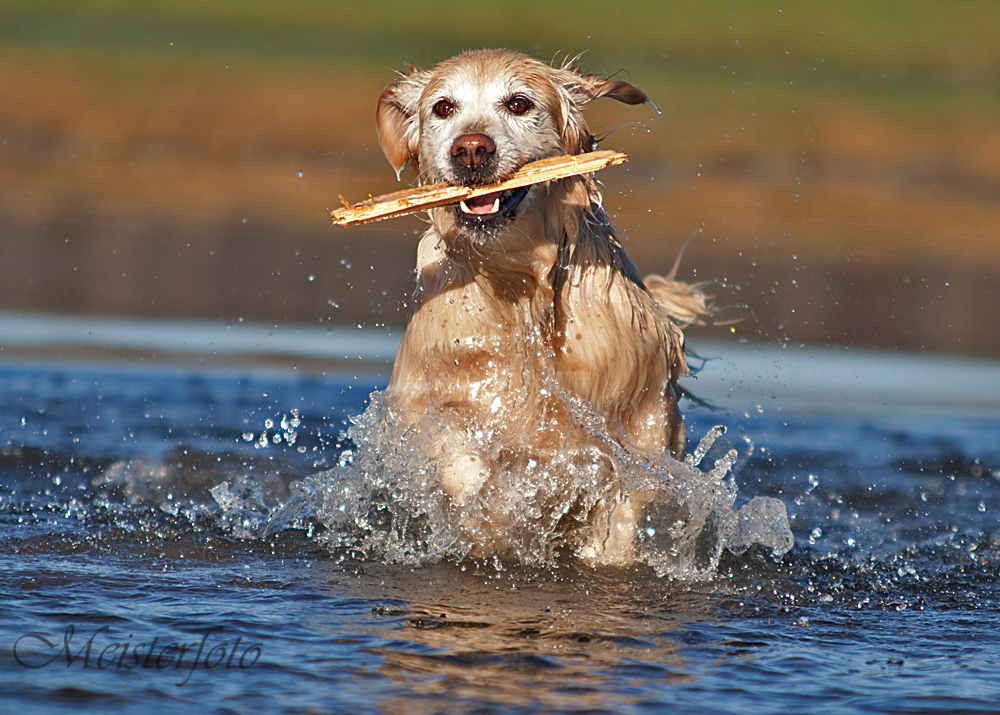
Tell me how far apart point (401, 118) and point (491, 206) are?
74 centimetres

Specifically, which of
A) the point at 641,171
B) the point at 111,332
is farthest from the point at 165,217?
the point at 641,171

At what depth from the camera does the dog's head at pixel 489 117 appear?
15.1ft

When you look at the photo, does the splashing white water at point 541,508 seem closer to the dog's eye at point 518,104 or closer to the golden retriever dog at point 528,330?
the golden retriever dog at point 528,330

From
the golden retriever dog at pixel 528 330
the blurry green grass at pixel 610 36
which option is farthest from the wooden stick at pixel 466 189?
the blurry green grass at pixel 610 36

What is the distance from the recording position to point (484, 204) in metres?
4.67

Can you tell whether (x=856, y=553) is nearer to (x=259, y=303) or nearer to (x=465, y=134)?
(x=465, y=134)

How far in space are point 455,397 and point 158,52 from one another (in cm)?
2869

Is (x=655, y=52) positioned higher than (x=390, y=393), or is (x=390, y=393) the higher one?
(x=655, y=52)

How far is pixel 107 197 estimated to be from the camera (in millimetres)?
17078

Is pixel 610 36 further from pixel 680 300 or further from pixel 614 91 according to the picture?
pixel 614 91

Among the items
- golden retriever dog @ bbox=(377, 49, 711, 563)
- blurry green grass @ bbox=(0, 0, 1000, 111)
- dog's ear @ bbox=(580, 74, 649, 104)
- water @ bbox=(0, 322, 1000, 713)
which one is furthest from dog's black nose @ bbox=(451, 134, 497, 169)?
blurry green grass @ bbox=(0, 0, 1000, 111)

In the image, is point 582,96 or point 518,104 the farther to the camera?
point 582,96

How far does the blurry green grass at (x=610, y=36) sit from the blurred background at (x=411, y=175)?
15cm

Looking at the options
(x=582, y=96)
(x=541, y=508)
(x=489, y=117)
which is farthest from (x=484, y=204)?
(x=541, y=508)
